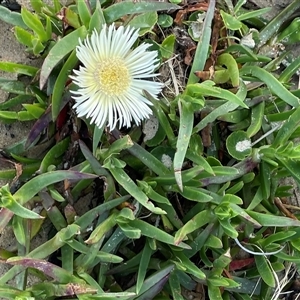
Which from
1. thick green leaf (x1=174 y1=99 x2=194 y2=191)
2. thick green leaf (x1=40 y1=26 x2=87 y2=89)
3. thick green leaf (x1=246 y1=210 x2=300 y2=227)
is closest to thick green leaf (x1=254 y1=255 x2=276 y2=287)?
thick green leaf (x1=246 y1=210 x2=300 y2=227)

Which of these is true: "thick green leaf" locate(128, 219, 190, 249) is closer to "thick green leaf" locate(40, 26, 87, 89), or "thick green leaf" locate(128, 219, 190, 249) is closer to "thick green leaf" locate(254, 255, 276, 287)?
"thick green leaf" locate(254, 255, 276, 287)

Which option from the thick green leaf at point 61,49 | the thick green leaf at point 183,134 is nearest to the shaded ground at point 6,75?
the thick green leaf at point 61,49

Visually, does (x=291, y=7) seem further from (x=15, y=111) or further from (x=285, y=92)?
(x=15, y=111)

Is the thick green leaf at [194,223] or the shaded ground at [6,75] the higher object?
the shaded ground at [6,75]

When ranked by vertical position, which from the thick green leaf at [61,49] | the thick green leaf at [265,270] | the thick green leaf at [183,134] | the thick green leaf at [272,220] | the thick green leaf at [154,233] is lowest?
the thick green leaf at [265,270]

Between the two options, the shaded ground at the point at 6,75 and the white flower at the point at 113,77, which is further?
the shaded ground at the point at 6,75

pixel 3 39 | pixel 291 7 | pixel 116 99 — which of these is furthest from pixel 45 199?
pixel 291 7

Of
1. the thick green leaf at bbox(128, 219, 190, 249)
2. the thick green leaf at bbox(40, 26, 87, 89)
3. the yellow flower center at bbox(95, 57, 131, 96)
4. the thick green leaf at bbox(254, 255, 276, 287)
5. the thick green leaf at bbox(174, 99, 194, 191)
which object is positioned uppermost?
the thick green leaf at bbox(40, 26, 87, 89)

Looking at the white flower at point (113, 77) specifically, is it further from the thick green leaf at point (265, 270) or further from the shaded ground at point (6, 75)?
the thick green leaf at point (265, 270)
